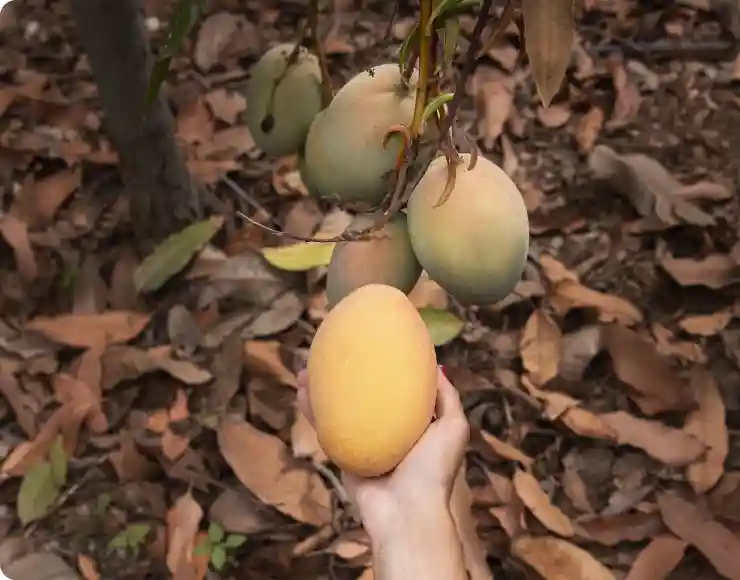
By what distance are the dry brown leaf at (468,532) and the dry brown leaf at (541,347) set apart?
16 centimetres

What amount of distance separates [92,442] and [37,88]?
65 cm

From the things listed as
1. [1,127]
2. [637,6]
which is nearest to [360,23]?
[637,6]

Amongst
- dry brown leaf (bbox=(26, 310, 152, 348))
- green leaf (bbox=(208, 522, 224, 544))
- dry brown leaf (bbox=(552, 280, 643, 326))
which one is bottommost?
green leaf (bbox=(208, 522, 224, 544))

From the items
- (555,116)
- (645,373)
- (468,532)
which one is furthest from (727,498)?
(555,116)

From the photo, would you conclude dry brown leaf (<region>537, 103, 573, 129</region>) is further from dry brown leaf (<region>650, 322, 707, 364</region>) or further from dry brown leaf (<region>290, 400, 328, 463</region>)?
dry brown leaf (<region>290, 400, 328, 463</region>)

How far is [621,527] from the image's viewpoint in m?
0.87

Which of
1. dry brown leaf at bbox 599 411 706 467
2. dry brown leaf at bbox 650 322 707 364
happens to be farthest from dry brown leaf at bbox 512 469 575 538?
dry brown leaf at bbox 650 322 707 364

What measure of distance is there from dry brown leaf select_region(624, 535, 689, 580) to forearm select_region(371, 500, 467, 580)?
0.36 m

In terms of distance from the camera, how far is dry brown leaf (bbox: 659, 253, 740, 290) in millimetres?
1051

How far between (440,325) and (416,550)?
0.32m

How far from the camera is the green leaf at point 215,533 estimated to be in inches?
34.4

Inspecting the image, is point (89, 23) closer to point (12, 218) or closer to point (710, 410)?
point (12, 218)

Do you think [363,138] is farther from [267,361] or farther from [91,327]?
[91,327]

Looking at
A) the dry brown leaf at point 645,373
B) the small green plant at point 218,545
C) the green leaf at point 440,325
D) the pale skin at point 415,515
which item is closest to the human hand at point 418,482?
the pale skin at point 415,515
